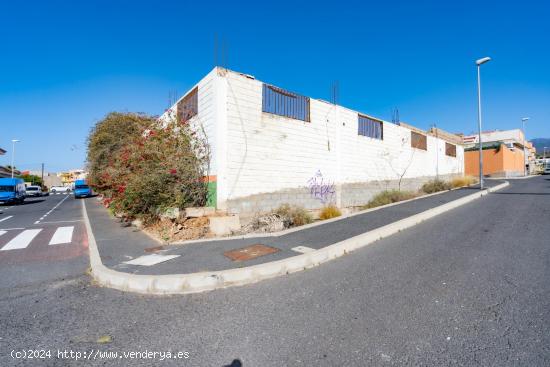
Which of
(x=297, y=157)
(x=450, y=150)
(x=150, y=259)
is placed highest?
(x=450, y=150)

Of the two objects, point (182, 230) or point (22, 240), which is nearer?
point (182, 230)

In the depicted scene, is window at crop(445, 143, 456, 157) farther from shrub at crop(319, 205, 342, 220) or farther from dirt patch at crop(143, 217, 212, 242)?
dirt patch at crop(143, 217, 212, 242)

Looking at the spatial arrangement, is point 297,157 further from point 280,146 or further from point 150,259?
point 150,259

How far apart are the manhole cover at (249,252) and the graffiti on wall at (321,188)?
5.60 m

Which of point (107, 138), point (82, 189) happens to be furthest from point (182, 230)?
point (82, 189)

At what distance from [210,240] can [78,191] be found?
32.8 meters

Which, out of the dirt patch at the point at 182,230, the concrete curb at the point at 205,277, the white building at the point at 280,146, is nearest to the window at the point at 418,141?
the white building at the point at 280,146

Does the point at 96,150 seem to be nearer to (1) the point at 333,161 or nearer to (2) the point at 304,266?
(1) the point at 333,161

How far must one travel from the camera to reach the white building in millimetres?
8398

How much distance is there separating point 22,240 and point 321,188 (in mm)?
10323

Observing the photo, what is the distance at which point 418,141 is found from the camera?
61.3ft

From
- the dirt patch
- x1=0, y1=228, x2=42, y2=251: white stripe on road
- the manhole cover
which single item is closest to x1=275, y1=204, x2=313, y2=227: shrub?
the dirt patch

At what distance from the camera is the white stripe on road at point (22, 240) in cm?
708

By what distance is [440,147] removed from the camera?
71.4 ft
